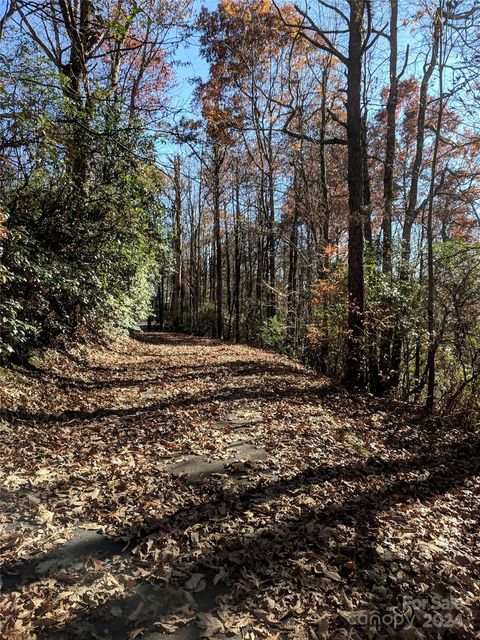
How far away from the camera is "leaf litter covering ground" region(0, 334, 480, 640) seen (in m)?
2.47

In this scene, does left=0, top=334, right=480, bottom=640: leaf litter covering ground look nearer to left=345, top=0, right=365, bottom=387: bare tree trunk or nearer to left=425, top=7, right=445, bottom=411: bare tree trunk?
left=425, top=7, right=445, bottom=411: bare tree trunk

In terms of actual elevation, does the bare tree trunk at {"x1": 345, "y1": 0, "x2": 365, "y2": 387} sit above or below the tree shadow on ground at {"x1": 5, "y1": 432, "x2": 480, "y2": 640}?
above

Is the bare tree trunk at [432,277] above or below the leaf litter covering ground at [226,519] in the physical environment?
above

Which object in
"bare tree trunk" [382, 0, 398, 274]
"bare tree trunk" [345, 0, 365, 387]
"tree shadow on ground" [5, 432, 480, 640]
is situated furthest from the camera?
"bare tree trunk" [382, 0, 398, 274]

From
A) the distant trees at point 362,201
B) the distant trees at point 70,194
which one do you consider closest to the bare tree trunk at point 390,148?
the distant trees at point 362,201

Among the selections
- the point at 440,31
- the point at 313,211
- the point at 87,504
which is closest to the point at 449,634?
the point at 87,504

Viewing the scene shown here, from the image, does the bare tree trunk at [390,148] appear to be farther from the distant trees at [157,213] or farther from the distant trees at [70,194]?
the distant trees at [70,194]

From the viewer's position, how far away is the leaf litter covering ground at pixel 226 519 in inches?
97.2

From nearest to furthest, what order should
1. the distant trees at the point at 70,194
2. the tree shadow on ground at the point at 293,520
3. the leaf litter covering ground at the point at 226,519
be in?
the leaf litter covering ground at the point at 226,519, the tree shadow on ground at the point at 293,520, the distant trees at the point at 70,194

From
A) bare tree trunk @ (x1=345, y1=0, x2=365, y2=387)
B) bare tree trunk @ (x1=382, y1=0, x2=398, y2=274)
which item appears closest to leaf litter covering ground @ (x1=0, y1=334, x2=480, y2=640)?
bare tree trunk @ (x1=345, y1=0, x2=365, y2=387)

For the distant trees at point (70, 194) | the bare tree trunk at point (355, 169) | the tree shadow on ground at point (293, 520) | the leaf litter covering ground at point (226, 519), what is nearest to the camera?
the leaf litter covering ground at point (226, 519)

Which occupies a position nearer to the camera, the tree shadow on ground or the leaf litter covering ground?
the leaf litter covering ground

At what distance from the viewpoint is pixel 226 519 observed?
138 inches

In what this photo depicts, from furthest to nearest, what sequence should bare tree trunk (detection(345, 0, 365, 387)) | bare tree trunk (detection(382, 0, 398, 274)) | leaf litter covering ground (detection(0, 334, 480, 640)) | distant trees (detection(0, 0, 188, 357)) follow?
bare tree trunk (detection(382, 0, 398, 274))
bare tree trunk (detection(345, 0, 365, 387))
distant trees (detection(0, 0, 188, 357))
leaf litter covering ground (detection(0, 334, 480, 640))
